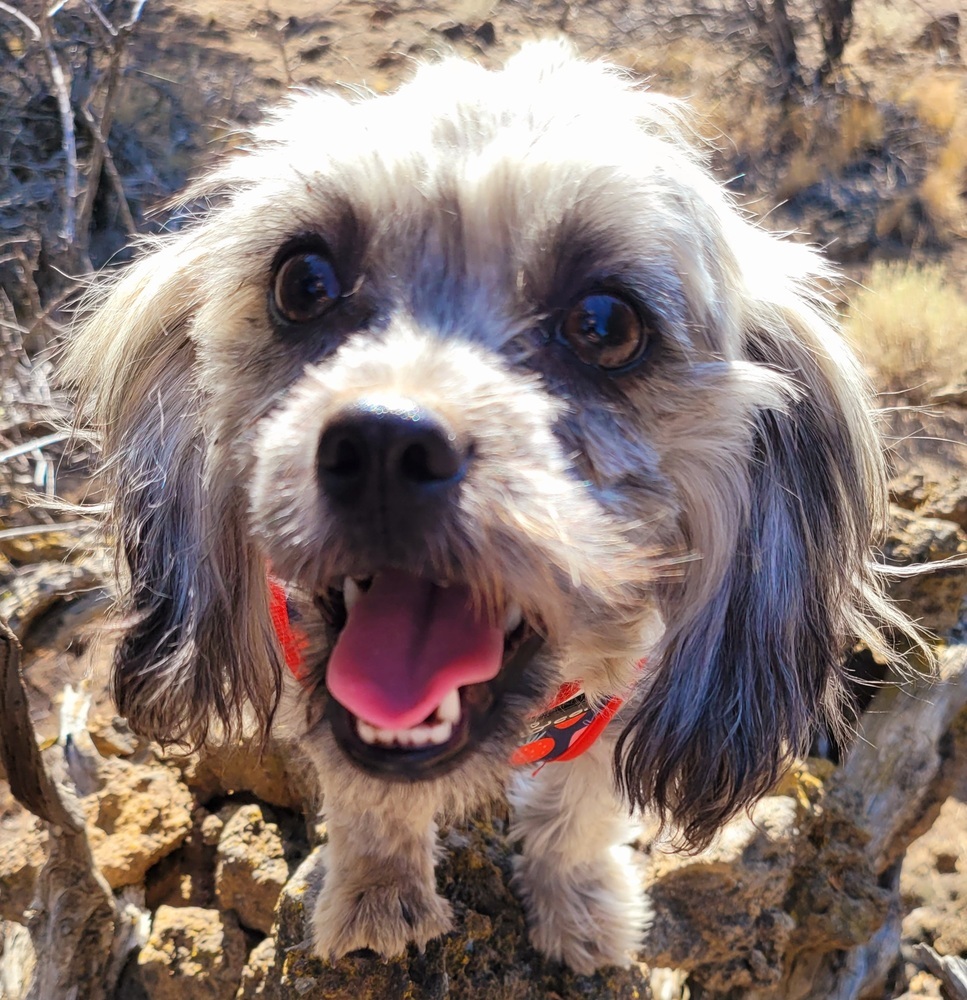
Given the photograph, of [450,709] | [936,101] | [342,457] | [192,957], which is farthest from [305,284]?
[936,101]

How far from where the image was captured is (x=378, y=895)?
1849 mm

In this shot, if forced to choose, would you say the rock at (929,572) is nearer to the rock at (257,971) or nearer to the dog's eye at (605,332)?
the dog's eye at (605,332)

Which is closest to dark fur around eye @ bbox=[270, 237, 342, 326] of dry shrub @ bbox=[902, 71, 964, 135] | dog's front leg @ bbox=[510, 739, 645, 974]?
dog's front leg @ bbox=[510, 739, 645, 974]

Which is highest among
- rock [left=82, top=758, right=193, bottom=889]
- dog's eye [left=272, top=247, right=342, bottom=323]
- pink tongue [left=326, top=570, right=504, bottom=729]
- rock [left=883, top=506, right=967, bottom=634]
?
dog's eye [left=272, top=247, right=342, bottom=323]

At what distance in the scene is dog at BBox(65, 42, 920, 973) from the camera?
1.28 m

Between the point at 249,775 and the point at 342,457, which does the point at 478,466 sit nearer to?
the point at 342,457

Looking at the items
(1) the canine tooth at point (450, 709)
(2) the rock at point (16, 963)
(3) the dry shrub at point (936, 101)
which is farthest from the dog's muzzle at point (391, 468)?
(3) the dry shrub at point (936, 101)

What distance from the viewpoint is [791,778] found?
2551mm

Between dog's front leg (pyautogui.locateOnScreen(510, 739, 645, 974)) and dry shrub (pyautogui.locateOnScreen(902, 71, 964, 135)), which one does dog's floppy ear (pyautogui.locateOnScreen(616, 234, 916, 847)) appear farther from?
dry shrub (pyautogui.locateOnScreen(902, 71, 964, 135))

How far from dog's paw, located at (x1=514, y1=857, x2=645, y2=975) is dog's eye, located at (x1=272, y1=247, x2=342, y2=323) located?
1.49 m

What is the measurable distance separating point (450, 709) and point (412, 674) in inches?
4.4

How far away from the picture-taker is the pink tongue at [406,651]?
138 cm

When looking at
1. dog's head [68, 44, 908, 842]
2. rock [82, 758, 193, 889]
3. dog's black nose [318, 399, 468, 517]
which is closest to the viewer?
dog's black nose [318, 399, 468, 517]

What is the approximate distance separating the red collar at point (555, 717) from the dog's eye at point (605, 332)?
2.12ft
